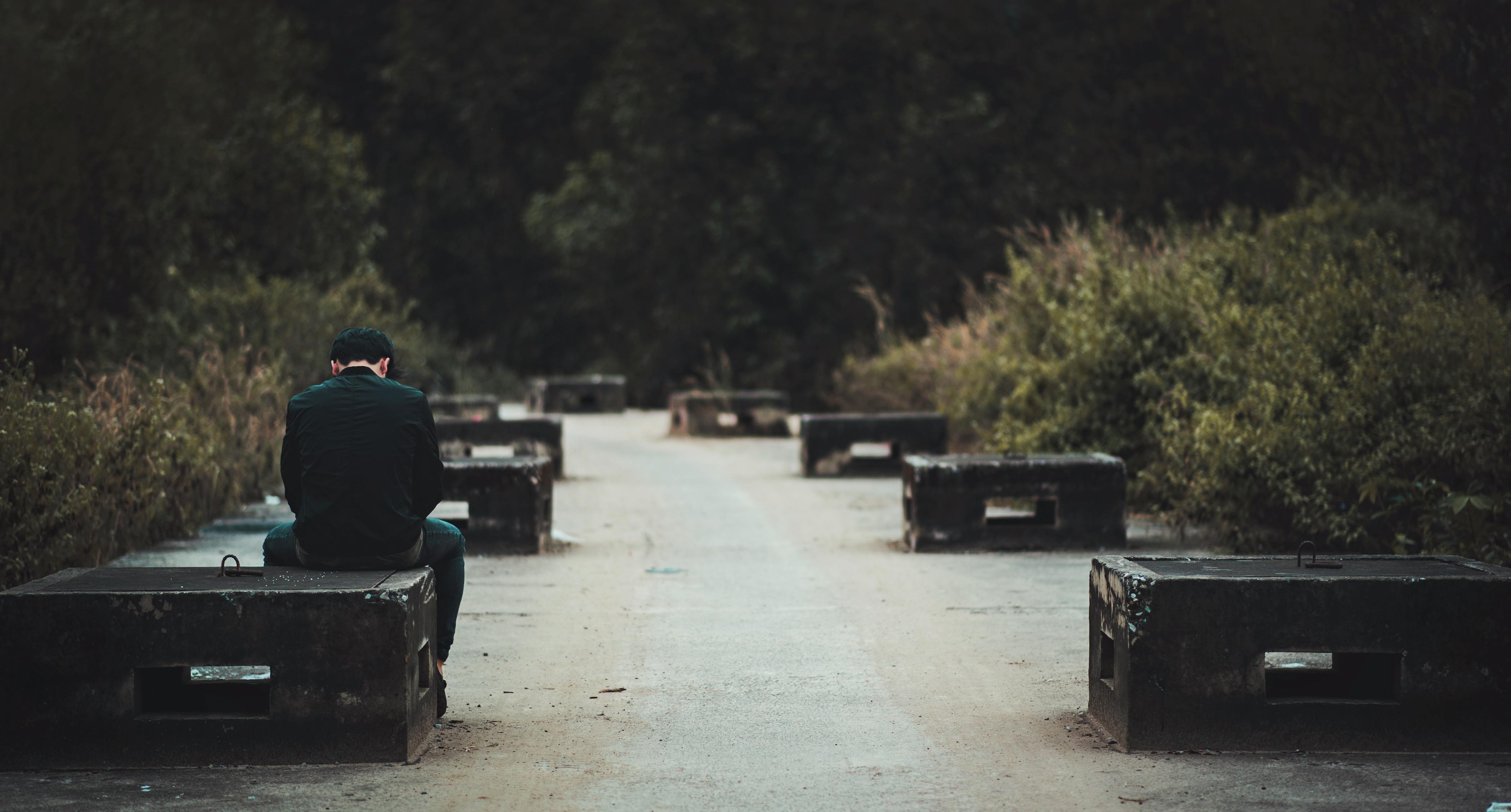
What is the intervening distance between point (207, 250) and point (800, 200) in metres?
17.2

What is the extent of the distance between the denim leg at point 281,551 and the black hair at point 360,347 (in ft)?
2.55

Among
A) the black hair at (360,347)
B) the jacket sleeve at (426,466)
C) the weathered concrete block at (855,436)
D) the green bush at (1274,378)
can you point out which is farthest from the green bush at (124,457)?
the green bush at (1274,378)

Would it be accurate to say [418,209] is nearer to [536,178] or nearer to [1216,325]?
[536,178]

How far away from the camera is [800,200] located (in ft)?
139

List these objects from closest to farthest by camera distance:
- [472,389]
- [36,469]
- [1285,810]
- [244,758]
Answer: [1285,810]
[244,758]
[36,469]
[472,389]

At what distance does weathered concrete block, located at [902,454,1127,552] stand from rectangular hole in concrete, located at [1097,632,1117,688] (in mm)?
5868

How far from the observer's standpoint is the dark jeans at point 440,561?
22.4ft

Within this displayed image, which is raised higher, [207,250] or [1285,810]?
[207,250]

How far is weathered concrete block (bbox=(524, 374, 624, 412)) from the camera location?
35.4m

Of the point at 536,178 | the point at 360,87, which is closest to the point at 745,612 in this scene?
the point at 536,178

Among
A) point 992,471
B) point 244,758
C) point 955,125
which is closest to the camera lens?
point 244,758

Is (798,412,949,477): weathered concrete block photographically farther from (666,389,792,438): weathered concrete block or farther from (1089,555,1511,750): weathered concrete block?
(1089,555,1511,750): weathered concrete block

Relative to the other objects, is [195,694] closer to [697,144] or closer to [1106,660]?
[1106,660]

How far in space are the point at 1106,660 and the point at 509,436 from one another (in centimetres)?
1318
